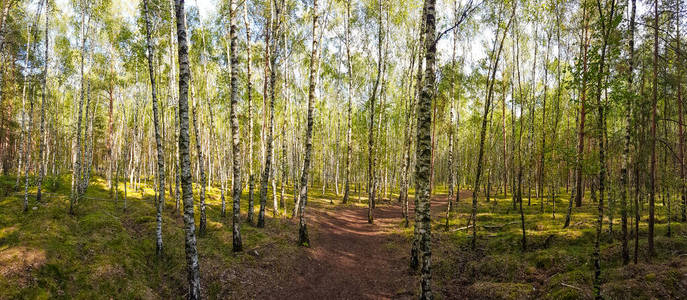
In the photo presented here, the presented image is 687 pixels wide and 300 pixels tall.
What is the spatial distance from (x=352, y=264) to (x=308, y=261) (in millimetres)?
2130

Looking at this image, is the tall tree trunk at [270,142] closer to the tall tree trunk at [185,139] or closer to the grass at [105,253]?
the grass at [105,253]

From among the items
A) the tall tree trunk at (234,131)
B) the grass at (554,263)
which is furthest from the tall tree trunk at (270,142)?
the grass at (554,263)

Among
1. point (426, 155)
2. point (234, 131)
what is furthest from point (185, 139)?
point (426, 155)

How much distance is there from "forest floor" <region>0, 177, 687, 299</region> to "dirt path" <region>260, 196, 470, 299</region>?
0.06 m

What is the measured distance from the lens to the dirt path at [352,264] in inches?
436

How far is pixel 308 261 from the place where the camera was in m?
13.7

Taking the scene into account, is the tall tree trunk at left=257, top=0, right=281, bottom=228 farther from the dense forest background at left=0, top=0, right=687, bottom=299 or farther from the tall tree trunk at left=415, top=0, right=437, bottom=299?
the tall tree trunk at left=415, top=0, right=437, bottom=299

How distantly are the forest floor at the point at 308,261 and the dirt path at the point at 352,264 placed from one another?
0.20ft

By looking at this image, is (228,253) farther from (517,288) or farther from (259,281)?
(517,288)

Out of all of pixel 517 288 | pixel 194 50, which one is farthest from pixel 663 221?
pixel 194 50

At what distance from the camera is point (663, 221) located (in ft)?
52.0

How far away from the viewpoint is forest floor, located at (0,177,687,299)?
9258 millimetres

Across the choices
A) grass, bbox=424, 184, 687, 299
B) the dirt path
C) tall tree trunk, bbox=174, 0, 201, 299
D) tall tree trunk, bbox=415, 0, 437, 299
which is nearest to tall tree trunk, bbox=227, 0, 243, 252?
the dirt path

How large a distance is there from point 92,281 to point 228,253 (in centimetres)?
466
